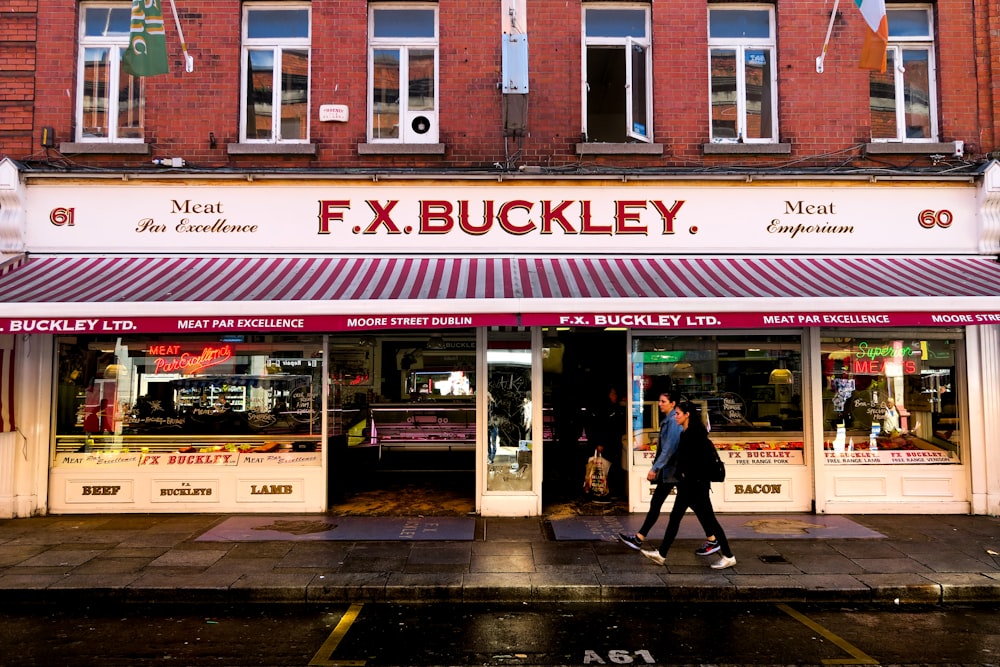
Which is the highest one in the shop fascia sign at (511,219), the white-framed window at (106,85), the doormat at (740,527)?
the white-framed window at (106,85)

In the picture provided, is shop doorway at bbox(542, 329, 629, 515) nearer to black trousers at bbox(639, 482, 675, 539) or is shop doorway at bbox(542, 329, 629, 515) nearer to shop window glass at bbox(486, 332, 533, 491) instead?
shop window glass at bbox(486, 332, 533, 491)

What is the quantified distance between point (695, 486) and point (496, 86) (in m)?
6.02

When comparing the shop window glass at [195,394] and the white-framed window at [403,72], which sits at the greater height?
the white-framed window at [403,72]

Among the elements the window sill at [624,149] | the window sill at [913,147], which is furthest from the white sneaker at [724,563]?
the window sill at [913,147]

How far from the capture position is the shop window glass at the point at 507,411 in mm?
8742

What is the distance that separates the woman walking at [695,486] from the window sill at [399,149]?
505cm

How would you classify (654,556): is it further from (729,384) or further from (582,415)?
(582,415)

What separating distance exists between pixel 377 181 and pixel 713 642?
22.3ft

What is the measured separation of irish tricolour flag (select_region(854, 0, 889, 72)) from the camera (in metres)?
7.94

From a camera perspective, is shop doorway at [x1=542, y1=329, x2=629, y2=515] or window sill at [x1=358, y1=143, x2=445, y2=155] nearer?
window sill at [x1=358, y1=143, x2=445, y2=155]

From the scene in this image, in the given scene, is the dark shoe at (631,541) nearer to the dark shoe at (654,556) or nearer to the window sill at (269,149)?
the dark shoe at (654,556)

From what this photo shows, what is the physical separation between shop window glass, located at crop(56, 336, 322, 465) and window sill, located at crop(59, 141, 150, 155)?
2.58m

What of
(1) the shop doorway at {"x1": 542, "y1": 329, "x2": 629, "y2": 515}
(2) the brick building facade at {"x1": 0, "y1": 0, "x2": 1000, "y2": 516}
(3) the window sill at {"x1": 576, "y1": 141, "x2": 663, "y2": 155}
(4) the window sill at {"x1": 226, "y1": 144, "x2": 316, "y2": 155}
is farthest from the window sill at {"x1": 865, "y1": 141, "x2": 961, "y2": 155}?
(4) the window sill at {"x1": 226, "y1": 144, "x2": 316, "y2": 155}

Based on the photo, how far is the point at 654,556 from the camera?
682 centimetres
